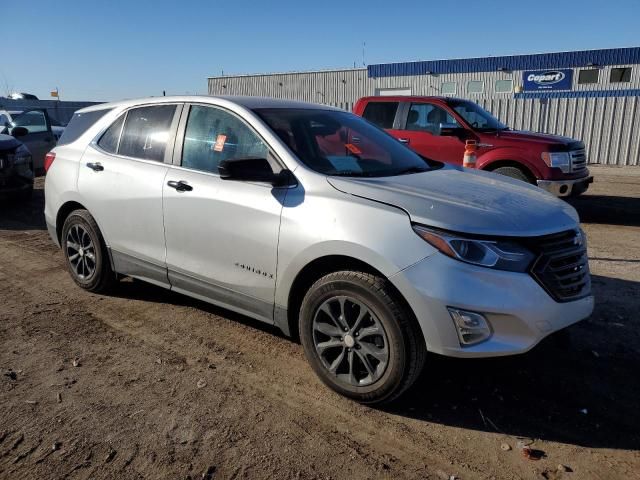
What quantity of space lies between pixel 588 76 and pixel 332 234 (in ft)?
69.4

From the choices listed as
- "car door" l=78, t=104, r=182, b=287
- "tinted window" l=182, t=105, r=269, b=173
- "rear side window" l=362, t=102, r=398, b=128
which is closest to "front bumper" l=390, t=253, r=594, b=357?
"tinted window" l=182, t=105, r=269, b=173

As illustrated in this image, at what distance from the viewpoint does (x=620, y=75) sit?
19.6 metres

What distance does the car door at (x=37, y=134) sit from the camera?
1148 cm

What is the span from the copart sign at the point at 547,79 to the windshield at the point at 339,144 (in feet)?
63.1

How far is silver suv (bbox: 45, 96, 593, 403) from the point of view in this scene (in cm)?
278

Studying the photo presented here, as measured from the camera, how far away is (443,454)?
8.89ft

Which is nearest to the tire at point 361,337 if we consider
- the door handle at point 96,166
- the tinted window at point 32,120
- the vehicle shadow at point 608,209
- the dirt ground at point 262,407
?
the dirt ground at point 262,407

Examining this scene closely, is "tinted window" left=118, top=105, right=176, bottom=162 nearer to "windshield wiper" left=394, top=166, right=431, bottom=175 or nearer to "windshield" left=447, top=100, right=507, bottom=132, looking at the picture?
"windshield wiper" left=394, top=166, right=431, bottom=175

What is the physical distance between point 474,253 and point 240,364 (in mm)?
1790

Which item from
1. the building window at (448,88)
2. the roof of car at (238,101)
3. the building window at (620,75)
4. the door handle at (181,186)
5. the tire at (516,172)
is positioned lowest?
the tire at (516,172)

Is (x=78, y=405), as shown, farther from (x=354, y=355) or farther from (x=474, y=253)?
(x=474, y=253)

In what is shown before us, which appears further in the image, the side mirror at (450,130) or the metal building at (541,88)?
the metal building at (541,88)

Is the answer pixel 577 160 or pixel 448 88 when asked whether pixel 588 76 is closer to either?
pixel 448 88

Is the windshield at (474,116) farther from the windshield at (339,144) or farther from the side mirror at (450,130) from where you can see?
the windshield at (339,144)
